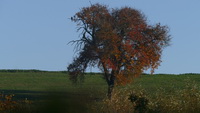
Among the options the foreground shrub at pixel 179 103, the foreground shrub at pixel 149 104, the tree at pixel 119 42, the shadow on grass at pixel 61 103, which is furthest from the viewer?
the tree at pixel 119 42

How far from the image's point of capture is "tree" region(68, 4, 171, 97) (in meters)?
39.9

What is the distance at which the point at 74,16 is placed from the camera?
42.3 metres

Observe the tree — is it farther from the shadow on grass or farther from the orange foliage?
the shadow on grass

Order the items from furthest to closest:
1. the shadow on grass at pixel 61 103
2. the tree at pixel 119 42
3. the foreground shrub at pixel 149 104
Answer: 1. the tree at pixel 119 42
2. the foreground shrub at pixel 149 104
3. the shadow on grass at pixel 61 103

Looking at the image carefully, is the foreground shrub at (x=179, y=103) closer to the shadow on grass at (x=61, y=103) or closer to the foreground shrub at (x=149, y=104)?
the foreground shrub at (x=149, y=104)

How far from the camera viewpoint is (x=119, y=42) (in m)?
40.4

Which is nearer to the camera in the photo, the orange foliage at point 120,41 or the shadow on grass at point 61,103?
the shadow on grass at point 61,103

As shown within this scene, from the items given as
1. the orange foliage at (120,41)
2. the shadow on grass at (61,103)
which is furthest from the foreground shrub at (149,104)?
the orange foliage at (120,41)

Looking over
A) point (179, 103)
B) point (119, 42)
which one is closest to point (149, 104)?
point (179, 103)

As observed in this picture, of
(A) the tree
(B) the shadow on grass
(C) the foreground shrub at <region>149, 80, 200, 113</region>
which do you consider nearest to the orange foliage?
(A) the tree

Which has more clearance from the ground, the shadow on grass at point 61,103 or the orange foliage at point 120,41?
the orange foliage at point 120,41

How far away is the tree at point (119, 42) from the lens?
39.9m

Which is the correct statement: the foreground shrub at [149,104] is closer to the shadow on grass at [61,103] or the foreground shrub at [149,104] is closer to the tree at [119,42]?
the shadow on grass at [61,103]

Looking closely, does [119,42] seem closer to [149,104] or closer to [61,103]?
[149,104]
